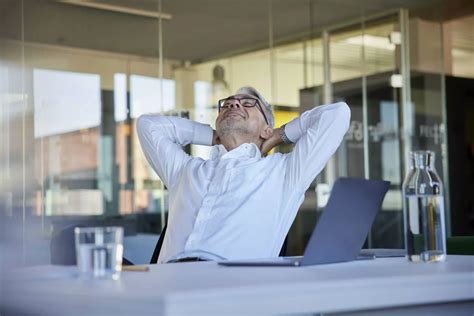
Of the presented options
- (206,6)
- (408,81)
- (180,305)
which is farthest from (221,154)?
(408,81)

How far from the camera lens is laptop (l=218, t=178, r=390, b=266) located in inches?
73.8

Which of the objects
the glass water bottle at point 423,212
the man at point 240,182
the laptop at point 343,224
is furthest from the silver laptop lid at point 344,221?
the man at point 240,182

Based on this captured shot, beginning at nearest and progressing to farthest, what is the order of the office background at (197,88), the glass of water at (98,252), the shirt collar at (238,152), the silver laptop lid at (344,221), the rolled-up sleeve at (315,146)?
the glass of water at (98,252) < the silver laptop lid at (344,221) < the rolled-up sleeve at (315,146) < the shirt collar at (238,152) < the office background at (197,88)

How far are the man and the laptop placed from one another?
93cm

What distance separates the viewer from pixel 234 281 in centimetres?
154

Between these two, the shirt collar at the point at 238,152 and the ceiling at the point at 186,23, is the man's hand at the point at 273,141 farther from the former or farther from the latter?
the ceiling at the point at 186,23

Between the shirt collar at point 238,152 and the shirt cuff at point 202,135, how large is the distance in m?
0.28

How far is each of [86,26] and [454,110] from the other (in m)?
3.82

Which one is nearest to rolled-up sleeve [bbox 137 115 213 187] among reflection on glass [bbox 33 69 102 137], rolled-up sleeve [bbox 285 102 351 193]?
rolled-up sleeve [bbox 285 102 351 193]

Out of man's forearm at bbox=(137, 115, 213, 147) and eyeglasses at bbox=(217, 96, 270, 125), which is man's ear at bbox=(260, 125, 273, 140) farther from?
man's forearm at bbox=(137, 115, 213, 147)

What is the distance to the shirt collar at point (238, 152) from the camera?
331 centimetres

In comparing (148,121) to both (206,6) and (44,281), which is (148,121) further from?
(206,6)

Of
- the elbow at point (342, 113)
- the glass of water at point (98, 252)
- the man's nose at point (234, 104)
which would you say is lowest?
the glass of water at point (98, 252)

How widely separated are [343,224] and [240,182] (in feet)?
3.97
